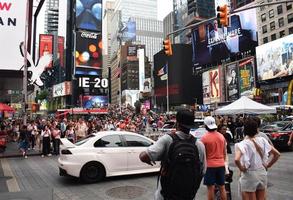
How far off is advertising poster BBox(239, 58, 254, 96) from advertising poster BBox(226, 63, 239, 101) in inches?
60.3

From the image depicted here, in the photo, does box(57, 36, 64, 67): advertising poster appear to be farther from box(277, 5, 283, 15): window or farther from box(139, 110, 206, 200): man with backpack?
box(139, 110, 206, 200): man with backpack

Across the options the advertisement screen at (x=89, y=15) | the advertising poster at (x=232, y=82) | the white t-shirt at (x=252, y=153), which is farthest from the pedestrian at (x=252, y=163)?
the advertisement screen at (x=89, y=15)

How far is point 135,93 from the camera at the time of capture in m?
179

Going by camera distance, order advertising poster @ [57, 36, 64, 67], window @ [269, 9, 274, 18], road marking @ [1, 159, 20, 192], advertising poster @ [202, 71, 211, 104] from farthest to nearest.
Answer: advertising poster @ [57, 36, 64, 67] → advertising poster @ [202, 71, 211, 104] → window @ [269, 9, 274, 18] → road marking @ [1, 159, 20, 192]

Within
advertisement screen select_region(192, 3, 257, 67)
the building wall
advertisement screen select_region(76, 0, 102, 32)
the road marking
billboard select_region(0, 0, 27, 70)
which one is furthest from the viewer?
advertisement screen select_region(76, 0, 102, 32)

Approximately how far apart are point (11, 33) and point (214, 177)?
11233 millimetres

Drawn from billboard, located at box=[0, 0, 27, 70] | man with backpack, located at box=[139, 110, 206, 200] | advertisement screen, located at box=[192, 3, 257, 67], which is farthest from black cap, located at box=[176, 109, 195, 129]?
advertisement screen, located at box=[192, 3, 257, 67]

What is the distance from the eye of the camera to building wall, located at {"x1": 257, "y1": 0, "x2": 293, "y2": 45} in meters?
72.2

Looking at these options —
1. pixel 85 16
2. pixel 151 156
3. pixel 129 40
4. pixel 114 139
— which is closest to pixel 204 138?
pixel 151 156

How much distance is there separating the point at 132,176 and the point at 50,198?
3.44 metres

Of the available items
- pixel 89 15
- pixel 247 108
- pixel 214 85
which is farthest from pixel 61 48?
pixel 247 108

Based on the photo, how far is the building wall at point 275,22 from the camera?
7218cm

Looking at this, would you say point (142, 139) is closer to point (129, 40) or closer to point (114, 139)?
point (114, 139)

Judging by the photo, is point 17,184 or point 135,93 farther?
point 135,93
